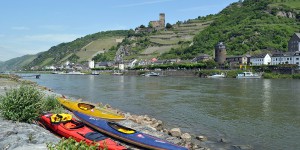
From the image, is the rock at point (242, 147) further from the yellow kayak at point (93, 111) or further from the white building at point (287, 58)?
the white building at point (287, 58)

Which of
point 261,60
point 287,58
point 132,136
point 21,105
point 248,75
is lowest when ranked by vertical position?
point 132,136

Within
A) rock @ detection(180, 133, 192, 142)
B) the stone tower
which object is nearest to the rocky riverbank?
rock @ detection(180, 133, 192, 142)

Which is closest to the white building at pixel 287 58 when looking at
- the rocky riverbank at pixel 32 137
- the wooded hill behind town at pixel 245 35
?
the wooded hill behind town at pixel 245 35

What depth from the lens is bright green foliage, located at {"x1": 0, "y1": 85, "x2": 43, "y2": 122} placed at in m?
15.8

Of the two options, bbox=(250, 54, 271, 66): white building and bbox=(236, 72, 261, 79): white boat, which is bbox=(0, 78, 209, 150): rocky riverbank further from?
bbox=(250, 54, 271, 66): white building

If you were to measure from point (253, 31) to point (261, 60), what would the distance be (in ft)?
127

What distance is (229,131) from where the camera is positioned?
21.9 metres

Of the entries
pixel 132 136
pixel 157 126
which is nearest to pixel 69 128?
pixel 132 136

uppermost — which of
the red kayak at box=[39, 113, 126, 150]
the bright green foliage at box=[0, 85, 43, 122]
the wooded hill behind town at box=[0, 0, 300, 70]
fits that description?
the wooded hill behind town at box=[0, 0, 300, 70]

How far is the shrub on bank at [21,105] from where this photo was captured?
15781mm

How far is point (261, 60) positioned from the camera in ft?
357

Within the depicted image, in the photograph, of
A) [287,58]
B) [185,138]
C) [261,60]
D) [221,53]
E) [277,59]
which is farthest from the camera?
[221,53]

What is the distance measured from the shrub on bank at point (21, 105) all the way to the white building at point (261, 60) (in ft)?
333

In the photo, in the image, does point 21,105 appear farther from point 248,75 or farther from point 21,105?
point 248,75
